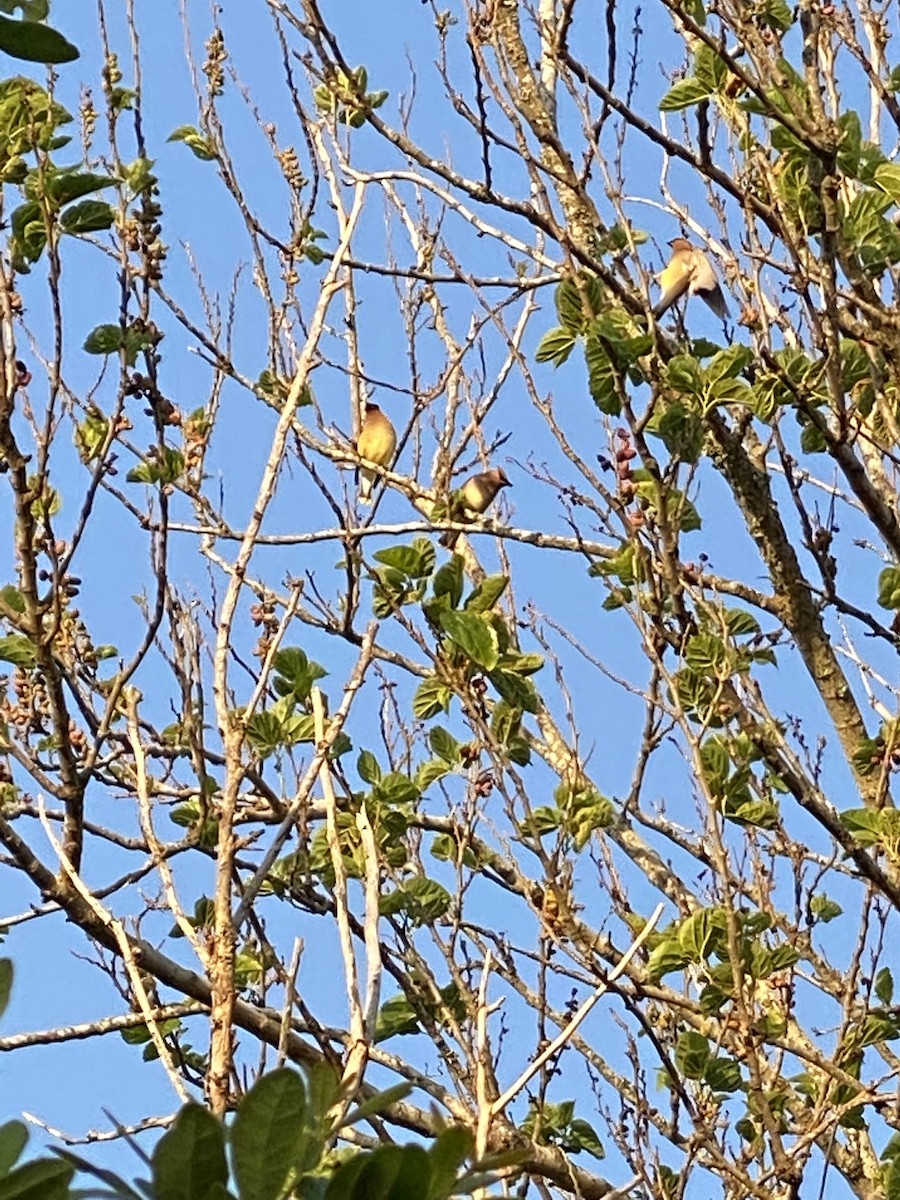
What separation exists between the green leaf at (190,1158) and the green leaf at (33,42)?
56cm

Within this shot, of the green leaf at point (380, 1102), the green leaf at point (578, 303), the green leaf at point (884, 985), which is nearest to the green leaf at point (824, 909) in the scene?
the green leaf at point (884, 985)

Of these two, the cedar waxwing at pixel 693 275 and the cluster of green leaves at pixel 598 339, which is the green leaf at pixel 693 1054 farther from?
the cedar waxwing at pixel 693 275

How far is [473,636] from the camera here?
290 centimetres

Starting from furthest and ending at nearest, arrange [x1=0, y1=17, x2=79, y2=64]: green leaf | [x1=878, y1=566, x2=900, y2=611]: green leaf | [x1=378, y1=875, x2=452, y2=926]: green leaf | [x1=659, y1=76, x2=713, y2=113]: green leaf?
1. [x1=878, y1=566, x2=900, y2=611]: green leaf
2. [x1=659, y1=76, x2=713, y2=113]: green leaf
3. [x1=378, y1=875, x2=452, y2=926]: green leaf
4. [x1=0, y1=17, x2=79, y2=64]: green leaf

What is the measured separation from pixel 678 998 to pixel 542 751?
95 centimetres

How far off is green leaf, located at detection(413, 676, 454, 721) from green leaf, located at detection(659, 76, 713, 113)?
144 cm

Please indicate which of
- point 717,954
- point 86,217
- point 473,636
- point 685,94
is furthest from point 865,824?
point 86,217

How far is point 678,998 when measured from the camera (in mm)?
3334

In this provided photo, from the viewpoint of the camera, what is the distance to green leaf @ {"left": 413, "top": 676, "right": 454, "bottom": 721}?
10.1 feet

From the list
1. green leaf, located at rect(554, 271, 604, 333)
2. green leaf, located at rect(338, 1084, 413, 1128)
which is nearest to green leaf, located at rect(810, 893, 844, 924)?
green leaf, located at rect(554, 271, 604, 333)

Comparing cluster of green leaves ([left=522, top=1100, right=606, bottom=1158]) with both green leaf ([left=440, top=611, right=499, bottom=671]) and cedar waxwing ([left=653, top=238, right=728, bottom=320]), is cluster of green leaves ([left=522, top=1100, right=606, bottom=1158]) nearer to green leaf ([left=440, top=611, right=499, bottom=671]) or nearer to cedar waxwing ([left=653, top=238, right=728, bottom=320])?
green leaf ([left=440, top=611, right=499, bottom=671])

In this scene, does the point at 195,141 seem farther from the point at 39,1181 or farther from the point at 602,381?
the point at 39,1181

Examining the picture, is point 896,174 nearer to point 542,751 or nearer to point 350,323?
point 542,751

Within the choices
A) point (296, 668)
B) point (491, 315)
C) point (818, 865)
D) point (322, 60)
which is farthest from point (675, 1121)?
point (322, 60)
